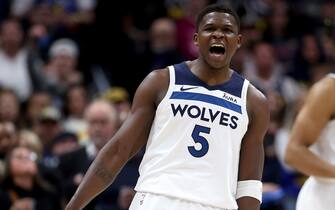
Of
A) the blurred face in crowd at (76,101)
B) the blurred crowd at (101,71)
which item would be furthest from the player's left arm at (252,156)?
the blurred face in crowd at (76,101)

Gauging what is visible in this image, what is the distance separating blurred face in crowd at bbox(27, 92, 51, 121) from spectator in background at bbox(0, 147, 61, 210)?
1975mm

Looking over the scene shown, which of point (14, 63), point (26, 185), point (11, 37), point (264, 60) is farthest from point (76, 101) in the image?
point (264, 60)

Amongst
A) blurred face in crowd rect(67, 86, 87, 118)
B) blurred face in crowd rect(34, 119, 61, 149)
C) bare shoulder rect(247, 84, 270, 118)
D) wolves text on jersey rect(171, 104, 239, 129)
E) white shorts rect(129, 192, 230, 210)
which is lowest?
white shorts rect(129, 192, 230, 210)

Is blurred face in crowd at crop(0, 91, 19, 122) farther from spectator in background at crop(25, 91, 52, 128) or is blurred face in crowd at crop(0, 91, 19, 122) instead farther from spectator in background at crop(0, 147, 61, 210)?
spectator in background at crop(0, 147, 61, 210)

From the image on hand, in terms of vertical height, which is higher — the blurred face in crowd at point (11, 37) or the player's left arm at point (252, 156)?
the blurred face in crowd at point (11, 37)

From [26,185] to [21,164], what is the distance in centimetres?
20

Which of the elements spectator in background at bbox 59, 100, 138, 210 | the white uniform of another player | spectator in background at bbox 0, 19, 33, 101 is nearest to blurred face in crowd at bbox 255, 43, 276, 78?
spectator in background at bbox 59, 100, 138, 210

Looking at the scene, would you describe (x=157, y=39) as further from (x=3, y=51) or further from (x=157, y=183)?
(x=157, y=183)

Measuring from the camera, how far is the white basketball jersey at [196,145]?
4547mm

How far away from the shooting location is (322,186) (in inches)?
215

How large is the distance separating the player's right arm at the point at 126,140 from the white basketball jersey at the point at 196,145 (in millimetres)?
59

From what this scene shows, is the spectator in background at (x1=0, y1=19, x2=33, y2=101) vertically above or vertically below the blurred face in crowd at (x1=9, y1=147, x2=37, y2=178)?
above

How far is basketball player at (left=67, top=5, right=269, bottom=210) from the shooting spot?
4.56 metres

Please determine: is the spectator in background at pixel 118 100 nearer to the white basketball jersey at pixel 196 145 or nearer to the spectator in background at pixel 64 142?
the spectator in background at pixel 64 142
